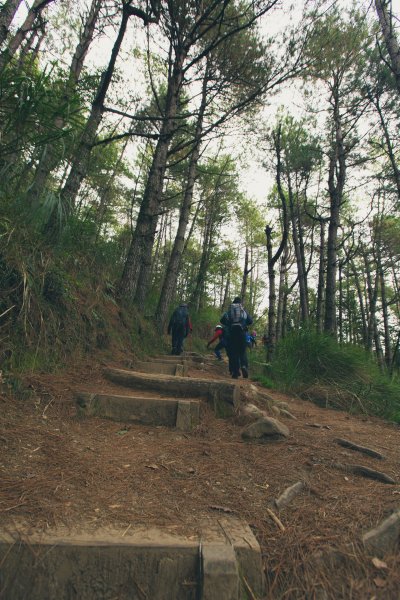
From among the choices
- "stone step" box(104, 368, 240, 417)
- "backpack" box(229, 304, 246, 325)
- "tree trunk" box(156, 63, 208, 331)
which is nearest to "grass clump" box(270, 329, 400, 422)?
"backpack" box(229, 304, 246, 325)

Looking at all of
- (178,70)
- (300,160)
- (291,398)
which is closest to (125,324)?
(291,398)

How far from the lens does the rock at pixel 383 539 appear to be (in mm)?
1315

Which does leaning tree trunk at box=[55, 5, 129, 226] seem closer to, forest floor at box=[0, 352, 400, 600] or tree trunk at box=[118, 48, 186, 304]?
tree trunk at box=[118, 48, 186, 304]

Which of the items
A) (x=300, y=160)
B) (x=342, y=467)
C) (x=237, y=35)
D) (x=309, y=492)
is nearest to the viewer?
(x=309, y=492)

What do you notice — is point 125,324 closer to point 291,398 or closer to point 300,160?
point 291,398

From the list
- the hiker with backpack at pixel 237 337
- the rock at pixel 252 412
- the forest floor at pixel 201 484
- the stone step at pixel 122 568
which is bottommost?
the stone step at pixel 122 568

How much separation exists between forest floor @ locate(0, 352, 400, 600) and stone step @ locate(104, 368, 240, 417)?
215 millimetres

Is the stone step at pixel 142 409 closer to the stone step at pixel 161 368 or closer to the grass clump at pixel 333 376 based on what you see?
the stone step at pixel 161 368

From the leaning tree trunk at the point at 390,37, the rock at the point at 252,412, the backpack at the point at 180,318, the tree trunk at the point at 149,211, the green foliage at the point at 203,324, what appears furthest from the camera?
the green foliage at the point at 203,324

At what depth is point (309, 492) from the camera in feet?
5.86

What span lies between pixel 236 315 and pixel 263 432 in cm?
377

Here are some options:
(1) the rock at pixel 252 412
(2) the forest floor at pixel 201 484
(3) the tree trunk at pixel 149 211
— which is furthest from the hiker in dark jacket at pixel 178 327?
(2) the forest floor at pixel 201 484

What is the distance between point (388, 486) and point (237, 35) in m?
10.7

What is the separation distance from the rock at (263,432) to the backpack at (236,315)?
11.9ft
